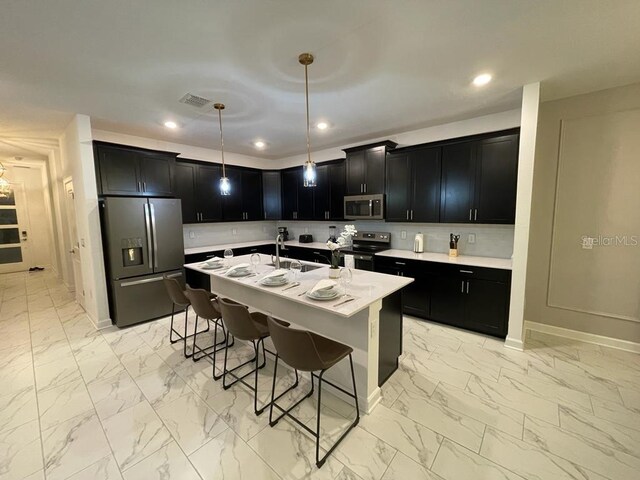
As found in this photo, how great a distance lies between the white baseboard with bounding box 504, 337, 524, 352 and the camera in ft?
9.85

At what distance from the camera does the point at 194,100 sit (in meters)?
2.91

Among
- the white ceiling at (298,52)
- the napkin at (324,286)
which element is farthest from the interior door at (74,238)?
the napkin at (324,286)

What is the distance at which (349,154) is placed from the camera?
4.62m

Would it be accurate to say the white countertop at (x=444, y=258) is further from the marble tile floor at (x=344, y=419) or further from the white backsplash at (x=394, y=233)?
the marble tile floor at (x=344, y=419)

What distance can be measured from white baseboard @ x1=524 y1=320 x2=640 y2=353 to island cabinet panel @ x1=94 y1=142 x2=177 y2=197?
568 cm

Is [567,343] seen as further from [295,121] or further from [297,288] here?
[295,121]

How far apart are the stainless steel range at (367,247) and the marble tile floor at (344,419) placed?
145 centimetres

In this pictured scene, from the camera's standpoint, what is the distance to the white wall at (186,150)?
4.03 metres

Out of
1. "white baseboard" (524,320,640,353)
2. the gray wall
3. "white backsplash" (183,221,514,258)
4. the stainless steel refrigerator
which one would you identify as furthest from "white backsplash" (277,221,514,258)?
the stainless steel refrigerator

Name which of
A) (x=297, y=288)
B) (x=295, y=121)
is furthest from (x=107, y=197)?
(x=297, y=288)

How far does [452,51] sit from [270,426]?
3.25m

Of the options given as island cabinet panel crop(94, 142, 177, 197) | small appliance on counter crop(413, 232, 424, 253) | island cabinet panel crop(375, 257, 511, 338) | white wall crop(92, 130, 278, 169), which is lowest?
island cabinet panel crop(375, 257, 511, 338)

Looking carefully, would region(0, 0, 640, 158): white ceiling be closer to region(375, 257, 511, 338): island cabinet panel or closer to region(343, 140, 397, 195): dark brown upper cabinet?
region(343, 140, 397, 195): dark brown upper cabinet

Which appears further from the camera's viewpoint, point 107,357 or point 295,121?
point 295,121
